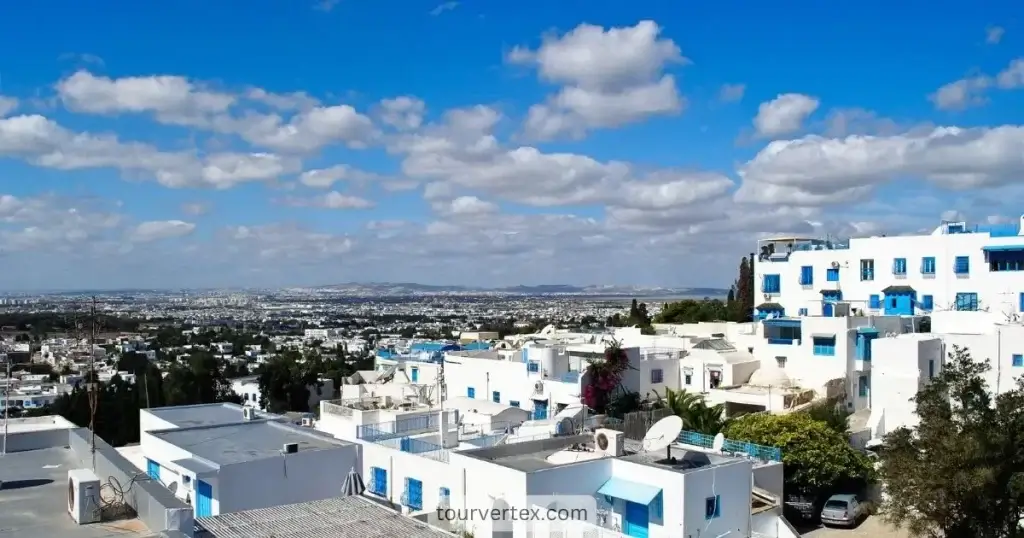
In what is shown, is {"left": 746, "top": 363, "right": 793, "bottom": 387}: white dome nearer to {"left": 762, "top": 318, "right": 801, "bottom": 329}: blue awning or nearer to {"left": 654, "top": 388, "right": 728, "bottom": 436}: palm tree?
{"left": 762, "top": 318, "right": 801, "bottom": 329}: blue awning

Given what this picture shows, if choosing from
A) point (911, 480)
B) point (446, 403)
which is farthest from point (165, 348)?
point (911, 480)

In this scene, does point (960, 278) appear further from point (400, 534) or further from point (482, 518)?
point (400, 534)

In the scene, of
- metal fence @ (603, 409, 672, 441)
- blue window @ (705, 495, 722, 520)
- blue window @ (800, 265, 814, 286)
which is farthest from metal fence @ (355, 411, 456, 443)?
blue window @ (800, 265, 814, 286)

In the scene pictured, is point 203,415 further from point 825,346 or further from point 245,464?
point 825,346

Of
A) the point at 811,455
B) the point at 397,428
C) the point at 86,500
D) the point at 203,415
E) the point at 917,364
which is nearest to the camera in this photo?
the point at 86,500

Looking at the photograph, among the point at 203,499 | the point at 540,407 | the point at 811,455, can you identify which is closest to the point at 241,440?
the point at 203,499
